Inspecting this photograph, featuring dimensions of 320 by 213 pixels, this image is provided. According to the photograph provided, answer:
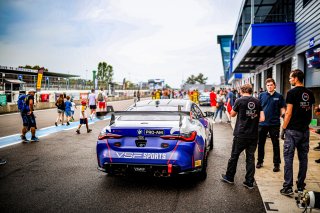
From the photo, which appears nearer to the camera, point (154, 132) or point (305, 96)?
point (305, 96)

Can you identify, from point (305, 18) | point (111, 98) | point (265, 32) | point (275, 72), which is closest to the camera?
point (305, 18)

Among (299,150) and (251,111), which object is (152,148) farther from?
(299,150)

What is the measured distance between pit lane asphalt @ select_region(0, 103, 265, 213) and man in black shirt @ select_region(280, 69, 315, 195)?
2.07 ft

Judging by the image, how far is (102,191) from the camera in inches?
171

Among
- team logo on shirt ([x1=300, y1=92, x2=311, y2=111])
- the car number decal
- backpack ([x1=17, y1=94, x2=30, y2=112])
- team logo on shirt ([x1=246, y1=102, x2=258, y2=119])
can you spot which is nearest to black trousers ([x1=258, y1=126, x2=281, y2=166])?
team logo on shirt ([x1=246, y1=102, x2=258, y2=119])

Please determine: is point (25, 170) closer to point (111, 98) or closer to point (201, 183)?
point (201, 183)

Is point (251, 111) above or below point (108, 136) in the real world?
above

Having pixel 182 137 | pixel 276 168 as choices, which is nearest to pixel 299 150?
pixel 276 168

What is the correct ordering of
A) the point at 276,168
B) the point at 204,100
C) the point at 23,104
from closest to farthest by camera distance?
the point at 276,168 < the point at 23,104 < the point at 204,100

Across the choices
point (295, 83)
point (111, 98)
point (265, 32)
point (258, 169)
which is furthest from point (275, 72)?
point (111, 98)

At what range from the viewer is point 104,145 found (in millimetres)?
4508

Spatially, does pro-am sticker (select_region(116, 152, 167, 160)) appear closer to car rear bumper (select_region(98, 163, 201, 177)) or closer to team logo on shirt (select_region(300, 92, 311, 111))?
car rear bumper (select_region(98, 163, 201, 177))

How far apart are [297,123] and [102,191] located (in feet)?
10.3

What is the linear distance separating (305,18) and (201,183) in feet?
30.0
